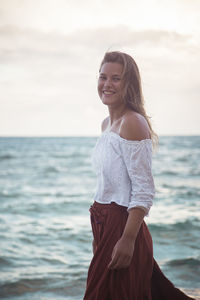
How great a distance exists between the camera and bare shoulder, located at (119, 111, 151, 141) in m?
1.98

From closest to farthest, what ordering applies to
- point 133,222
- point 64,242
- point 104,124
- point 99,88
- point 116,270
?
point 133,222 < point 116,270 < point 99,88 < point 104,124 < point 64,242

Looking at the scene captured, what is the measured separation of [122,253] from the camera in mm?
1946

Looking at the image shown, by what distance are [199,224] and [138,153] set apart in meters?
7.26

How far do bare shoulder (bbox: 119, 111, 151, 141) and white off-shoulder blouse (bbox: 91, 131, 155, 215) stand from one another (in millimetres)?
25

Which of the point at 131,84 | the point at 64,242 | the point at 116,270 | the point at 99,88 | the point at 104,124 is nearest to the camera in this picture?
the point at 116,270

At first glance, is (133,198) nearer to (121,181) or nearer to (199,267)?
(121,181)

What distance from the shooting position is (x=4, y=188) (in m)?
16.4

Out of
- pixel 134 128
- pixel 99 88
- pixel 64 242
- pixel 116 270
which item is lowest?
pixel 64 242

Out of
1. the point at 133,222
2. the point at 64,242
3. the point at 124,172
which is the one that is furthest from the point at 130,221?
the point at 64,242

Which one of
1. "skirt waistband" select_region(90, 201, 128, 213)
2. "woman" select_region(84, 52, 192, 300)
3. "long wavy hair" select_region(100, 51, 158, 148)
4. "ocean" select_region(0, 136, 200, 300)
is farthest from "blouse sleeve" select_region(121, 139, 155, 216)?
"ocean" select_region(0, 136, 200, 300)

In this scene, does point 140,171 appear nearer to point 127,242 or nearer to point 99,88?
point 127,242

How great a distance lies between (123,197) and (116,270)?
0.37 meters

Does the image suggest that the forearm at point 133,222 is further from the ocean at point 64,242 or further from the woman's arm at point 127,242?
the ocean at point 64,242

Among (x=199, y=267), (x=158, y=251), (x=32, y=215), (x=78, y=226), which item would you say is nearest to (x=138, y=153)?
(x=199, y=267)
